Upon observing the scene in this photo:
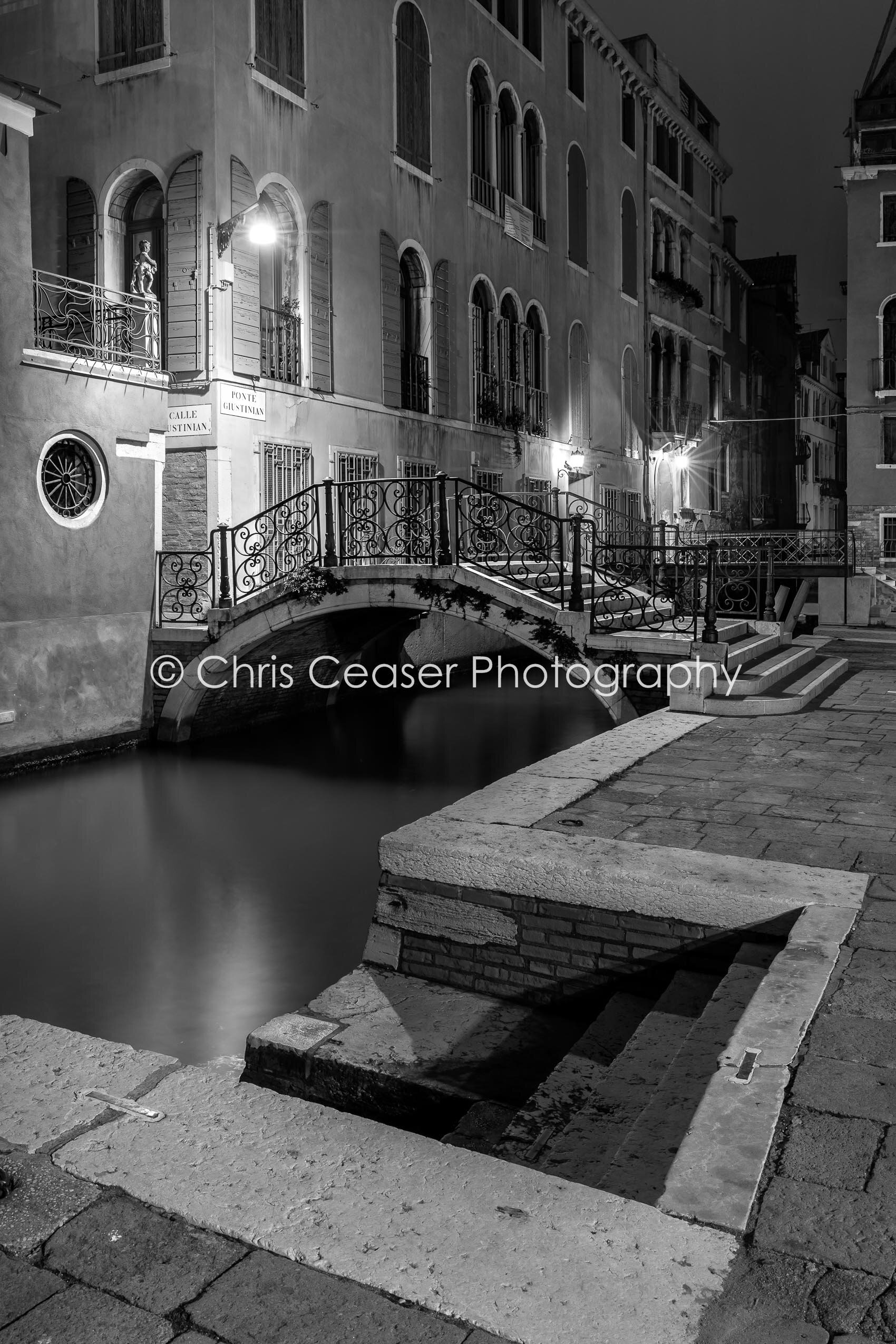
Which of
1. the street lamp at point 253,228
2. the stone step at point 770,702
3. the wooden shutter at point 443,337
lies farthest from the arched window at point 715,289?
the stone step at point 770,702

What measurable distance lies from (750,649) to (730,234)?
2742 cm

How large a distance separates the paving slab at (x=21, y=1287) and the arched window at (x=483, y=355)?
16354 millimetres

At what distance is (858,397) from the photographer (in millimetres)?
25812

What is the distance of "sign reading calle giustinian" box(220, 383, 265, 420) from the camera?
12.6 meters

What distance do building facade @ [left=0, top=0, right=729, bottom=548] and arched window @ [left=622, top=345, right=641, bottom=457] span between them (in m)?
1.05

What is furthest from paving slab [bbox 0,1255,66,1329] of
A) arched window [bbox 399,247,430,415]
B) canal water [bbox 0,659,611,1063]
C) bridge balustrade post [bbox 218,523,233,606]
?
arched window [bbox 399,247,430,415]

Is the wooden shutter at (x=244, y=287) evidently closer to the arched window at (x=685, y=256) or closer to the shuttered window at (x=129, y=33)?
the shuttered window at (x=129, y=33)

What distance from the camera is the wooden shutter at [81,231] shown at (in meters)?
13.4

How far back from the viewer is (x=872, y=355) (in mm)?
25797

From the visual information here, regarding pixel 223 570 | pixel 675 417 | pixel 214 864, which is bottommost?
pixel 214 864

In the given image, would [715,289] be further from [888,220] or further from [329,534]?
[329,534]

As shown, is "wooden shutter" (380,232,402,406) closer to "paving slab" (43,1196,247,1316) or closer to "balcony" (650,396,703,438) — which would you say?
"balcony" (650,396,703,438)

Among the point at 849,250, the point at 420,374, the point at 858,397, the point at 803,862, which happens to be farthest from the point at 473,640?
the point at 803,862

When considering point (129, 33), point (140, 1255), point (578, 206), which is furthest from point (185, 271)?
point (140, 1255)
